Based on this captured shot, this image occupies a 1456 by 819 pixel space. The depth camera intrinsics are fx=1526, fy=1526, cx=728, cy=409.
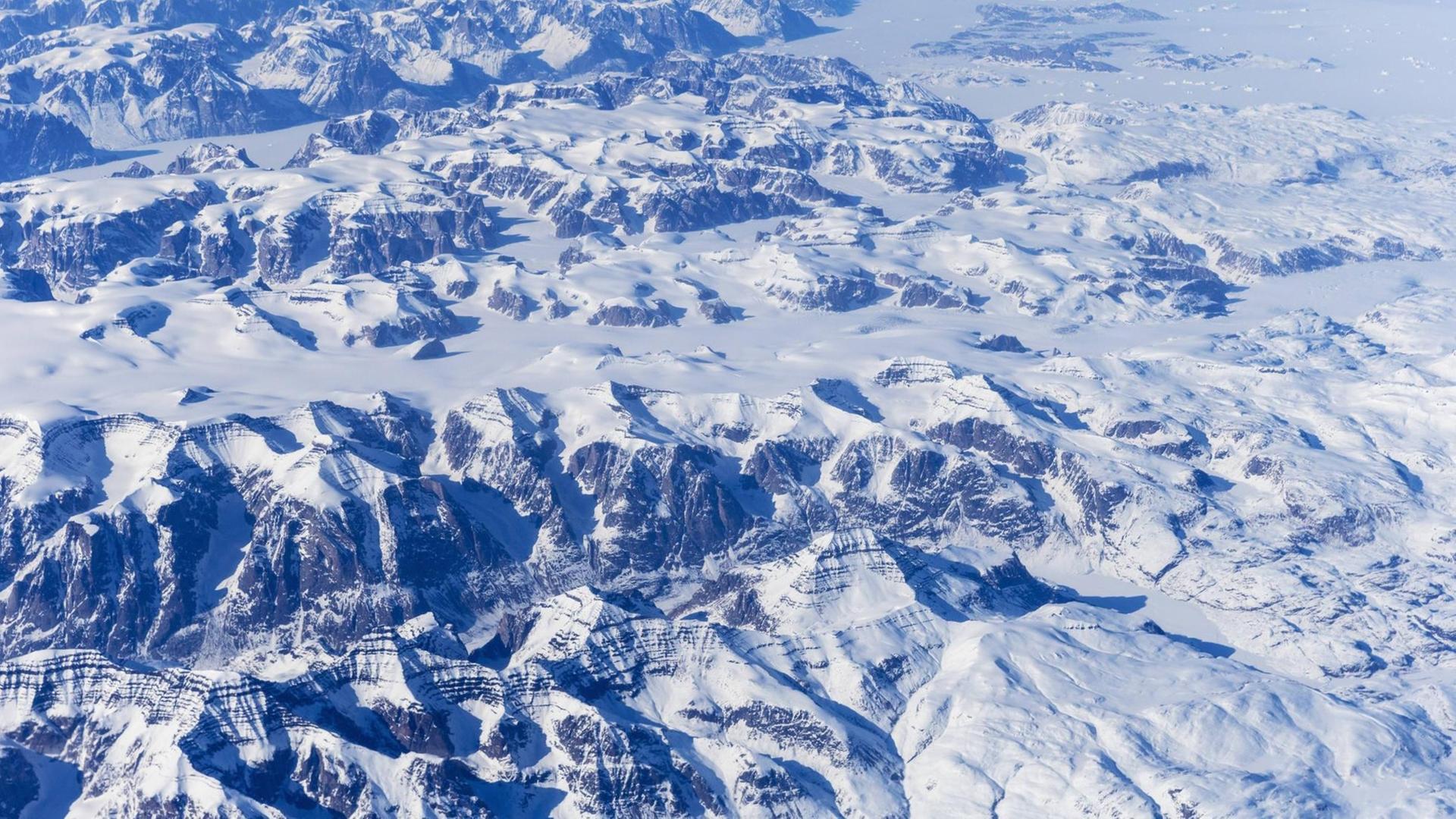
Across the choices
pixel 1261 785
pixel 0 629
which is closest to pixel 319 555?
pixel 0 629

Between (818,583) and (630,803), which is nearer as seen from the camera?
(630,803)

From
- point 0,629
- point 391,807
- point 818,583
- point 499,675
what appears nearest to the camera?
point 391,807

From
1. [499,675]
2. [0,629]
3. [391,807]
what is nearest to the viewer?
[391,807]

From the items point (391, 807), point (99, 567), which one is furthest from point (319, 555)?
point (391, 807)

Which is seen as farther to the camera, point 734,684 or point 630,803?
point 734,684

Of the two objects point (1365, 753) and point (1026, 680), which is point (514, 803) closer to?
point (1026, 680)

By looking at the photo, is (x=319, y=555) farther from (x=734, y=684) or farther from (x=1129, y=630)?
(x=1129, y=630)

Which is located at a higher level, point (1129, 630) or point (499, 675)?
point (499, 675)

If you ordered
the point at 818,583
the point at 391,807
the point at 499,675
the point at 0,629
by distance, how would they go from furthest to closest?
the point at 0,629
the point at 818,583
the point at 499,675
the point at 391,807

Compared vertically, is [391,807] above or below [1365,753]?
above
